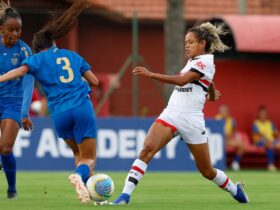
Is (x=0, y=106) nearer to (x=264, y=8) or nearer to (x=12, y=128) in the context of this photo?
(x=12, y=128)

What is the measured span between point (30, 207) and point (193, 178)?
26.2 ft

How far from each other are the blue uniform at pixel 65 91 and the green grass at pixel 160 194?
2.92 ft

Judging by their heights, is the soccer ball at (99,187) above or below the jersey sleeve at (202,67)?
below

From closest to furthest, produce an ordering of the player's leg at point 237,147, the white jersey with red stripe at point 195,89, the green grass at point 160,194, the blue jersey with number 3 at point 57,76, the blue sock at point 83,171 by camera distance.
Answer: the blue sock at point 83,171, the blue jersey with number 3 at point 57,76, the green grass at point 160,194, the white jersey with red stripe at point 195,89, the player's leg at point 237,147

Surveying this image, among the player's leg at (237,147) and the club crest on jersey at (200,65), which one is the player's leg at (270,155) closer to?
the player's leg at (237,147)

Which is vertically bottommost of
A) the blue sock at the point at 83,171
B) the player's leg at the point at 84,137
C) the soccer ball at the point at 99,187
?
the soccer ball at the point at 99,187

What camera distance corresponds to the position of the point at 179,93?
12.1 meters

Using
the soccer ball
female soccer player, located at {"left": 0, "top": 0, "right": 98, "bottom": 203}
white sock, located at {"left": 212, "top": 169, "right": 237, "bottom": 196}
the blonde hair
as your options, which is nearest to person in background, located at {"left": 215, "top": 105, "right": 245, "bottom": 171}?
white sock, located at {"left": 212, "top": 169, "right": 237, "bottom": 196}

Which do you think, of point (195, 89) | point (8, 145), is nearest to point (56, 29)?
point (8, 145)

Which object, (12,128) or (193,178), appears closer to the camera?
(12,128)

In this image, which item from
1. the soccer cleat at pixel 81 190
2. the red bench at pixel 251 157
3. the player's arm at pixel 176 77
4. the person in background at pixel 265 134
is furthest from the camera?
the red bench at pixel 251 157

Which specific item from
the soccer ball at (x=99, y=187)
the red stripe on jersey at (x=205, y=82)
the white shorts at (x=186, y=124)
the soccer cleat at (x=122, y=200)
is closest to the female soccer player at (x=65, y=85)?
the soccer ball at (x=99, y=187)

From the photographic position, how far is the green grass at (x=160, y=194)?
468 inches

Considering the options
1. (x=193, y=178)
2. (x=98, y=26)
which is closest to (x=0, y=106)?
(x=193, y=178)
